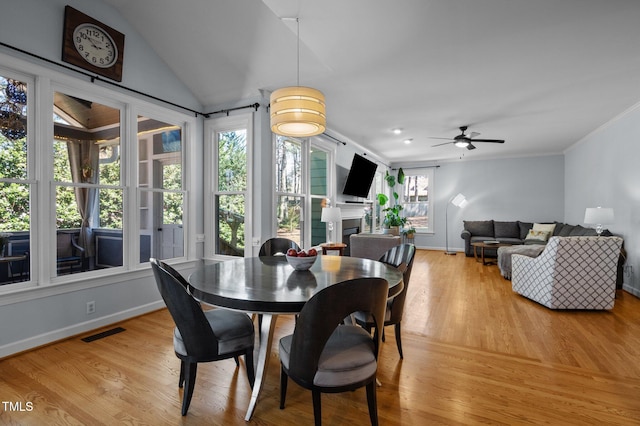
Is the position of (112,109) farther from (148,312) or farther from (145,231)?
(148,312)

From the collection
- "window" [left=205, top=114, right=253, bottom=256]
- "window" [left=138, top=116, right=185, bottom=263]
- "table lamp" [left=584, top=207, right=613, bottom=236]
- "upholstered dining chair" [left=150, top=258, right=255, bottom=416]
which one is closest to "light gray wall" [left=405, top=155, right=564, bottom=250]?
"table lamp" [left=584, top=207, right=613, bottom=236]

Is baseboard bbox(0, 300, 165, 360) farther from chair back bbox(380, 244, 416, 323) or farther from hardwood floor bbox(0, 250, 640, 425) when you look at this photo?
chair back bbox(380, 244, 416, 323)

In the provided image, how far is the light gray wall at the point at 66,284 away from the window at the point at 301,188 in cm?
156

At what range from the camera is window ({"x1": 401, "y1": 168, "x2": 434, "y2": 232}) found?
30.1 ft

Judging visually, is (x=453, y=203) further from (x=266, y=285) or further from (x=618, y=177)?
(x=266, y=285)

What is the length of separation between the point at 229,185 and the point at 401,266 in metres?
2.53

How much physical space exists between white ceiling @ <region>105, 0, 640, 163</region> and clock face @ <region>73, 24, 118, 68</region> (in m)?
0.35

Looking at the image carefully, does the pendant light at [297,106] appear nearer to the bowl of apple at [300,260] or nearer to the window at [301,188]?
the bowl of apple at [300,260]

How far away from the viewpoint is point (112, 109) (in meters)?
3.29

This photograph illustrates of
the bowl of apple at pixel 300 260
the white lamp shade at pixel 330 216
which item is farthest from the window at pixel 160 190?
the bowl of apple at pixel 300 260

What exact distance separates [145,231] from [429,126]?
184 inches

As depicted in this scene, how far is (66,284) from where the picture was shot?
2844 millimetres

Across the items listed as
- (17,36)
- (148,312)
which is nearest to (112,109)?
(17,36)

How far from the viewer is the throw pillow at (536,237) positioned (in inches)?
271
